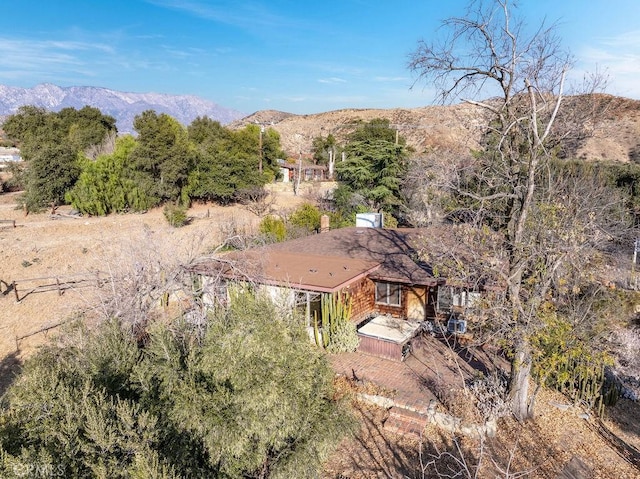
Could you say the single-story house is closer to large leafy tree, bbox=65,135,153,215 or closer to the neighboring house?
large leafy tree, bbox=65,135,153,215

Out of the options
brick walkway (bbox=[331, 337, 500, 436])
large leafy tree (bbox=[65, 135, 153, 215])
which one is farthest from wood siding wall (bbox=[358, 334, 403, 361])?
large leafy tree (bbox=[65, 135, 153, 215])

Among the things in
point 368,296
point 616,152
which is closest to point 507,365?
point 368,296

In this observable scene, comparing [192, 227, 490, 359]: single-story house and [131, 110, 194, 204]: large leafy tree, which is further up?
[131, 110, 194, 204]: large leafy tree

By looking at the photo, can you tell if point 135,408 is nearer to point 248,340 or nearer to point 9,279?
point 248,340

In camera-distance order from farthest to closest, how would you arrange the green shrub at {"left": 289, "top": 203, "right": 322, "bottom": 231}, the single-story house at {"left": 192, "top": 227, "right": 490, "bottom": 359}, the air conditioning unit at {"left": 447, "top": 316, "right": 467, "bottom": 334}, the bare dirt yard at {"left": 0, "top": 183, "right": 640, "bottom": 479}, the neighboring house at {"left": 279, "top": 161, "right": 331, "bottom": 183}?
the neighboring house at {"left": 279, "top": 161, "right": 331, "bottom": 183} → the green shrub at {"left": 289, "top": 203, "right": 322, "bottom": 231} → the air conditioning unit at {"left": 447, "top": 316, "right": 467, "bottom": 334} → the single-story house at {"left": 192, "top": 227, "right": 490, "bottom": 359} → the bare dirt yard at {"left": 0, "top": 183, "right": 640, "bottom": 479}

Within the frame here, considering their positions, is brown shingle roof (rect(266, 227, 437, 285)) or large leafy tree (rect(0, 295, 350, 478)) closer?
large leafy tree (rect(0, 295, 350, 478))

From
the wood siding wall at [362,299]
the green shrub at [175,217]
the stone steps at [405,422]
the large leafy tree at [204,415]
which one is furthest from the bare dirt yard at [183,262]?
the wood siding wall at [362,299]

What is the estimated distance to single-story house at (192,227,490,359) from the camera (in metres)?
13.5

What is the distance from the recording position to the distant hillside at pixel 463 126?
9.93 meters

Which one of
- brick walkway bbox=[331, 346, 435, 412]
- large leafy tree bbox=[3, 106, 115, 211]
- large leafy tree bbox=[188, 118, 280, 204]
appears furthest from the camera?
large leafy tree bbox=[188, 118, 280, 204]

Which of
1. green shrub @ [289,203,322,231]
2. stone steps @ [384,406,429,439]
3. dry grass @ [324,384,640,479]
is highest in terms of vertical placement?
green shrub @ [289,203,322,231]

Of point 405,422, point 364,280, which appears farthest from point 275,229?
point 405,422

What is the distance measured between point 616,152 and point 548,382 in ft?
180

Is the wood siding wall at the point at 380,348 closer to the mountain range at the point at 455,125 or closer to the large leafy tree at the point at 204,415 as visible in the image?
the large leafy tree at the point at 204,415
